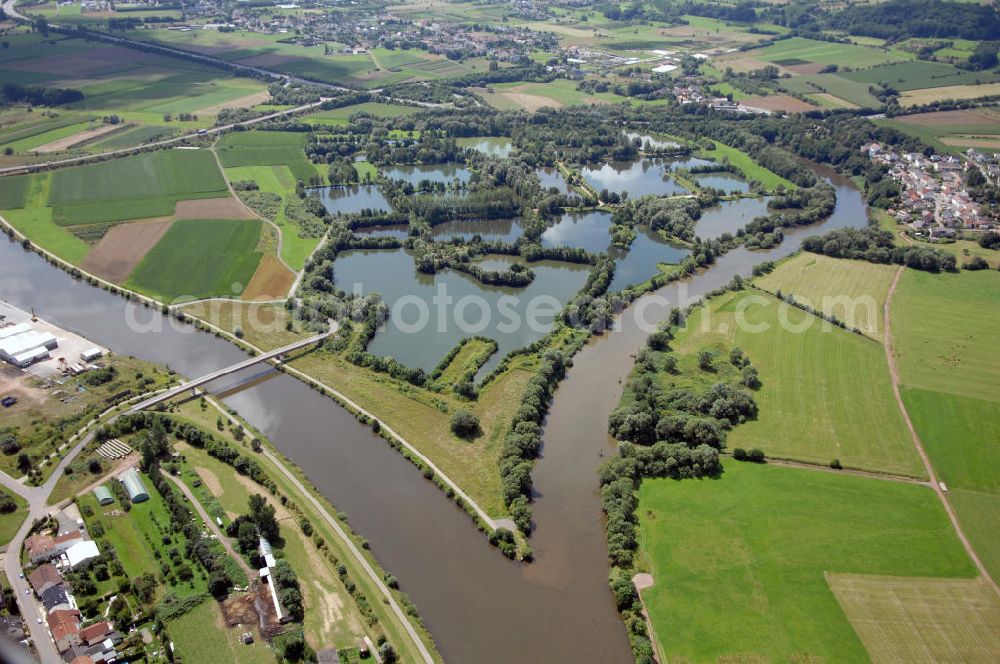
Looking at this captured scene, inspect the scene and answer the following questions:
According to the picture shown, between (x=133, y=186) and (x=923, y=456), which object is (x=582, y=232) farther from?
(x=133, y=186)

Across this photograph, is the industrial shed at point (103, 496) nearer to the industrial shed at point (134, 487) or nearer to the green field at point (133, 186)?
the industrial shed at point (134, 487)

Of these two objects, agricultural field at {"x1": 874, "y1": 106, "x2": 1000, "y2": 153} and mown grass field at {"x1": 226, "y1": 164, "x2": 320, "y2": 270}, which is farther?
agricultural field at {"x1": 874, "y1": 106, "x2": 1000, "y2": 153}

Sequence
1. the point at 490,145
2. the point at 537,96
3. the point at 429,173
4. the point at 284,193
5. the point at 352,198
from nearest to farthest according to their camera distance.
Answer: the point at 284,193 < the point at 352,198 < the point at 429,173 < the point at 490,145 < the point at 537,96

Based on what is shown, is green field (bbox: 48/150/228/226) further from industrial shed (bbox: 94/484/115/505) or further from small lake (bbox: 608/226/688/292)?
small lake (bbox: 608/226/688/292)

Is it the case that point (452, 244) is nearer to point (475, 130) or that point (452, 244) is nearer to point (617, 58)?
point (475, 130)

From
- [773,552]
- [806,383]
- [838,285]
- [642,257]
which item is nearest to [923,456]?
[806,383]

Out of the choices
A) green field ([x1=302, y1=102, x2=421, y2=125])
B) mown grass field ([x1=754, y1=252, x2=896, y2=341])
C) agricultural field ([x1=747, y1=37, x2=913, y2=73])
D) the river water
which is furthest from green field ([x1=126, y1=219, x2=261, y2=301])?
agricultural field ([x1=747, y1=37, x2=913, y2=73])
